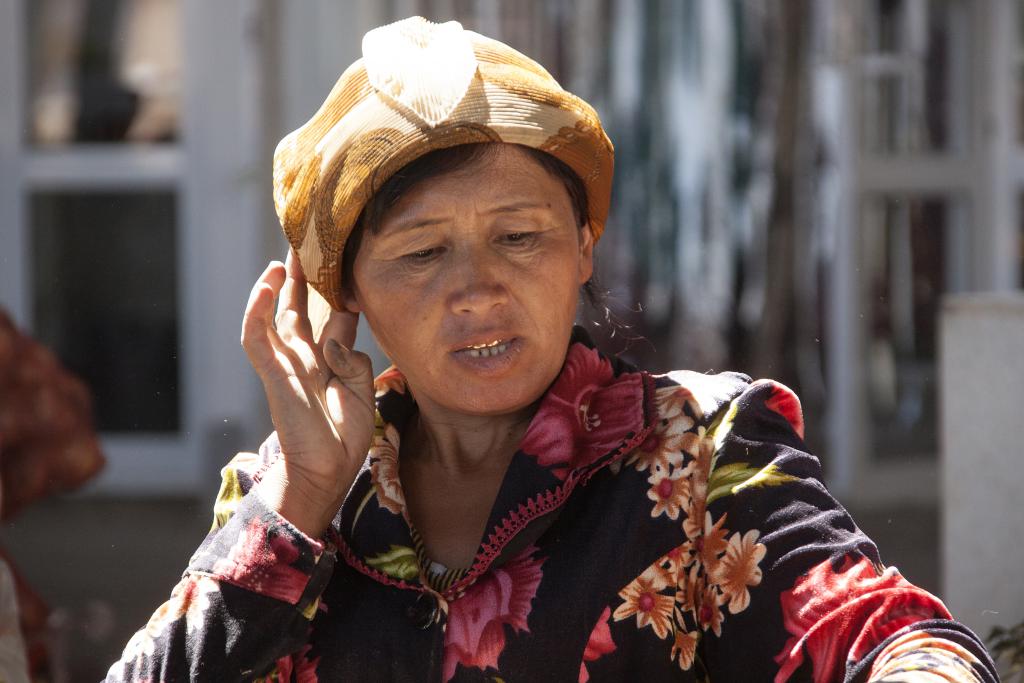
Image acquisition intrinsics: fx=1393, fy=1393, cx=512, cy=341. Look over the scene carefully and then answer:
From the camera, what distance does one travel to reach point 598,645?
1.56 m

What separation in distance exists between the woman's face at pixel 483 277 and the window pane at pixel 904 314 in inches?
188

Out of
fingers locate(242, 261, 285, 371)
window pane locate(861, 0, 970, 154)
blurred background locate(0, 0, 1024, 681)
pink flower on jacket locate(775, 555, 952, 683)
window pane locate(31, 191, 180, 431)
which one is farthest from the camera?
window pane locate(31, 191, 180, 431)

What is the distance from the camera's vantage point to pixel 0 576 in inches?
93.7

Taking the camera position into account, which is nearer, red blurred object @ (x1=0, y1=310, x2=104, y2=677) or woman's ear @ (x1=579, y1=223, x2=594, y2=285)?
woman's ear @ (x1=579, y1=223, x2=594, y2=285)

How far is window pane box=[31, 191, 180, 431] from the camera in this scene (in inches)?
252

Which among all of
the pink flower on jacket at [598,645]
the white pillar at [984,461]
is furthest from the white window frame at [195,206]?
the pink flower on jacket at [598,645]

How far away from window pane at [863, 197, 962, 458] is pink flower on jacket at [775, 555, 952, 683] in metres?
4.92

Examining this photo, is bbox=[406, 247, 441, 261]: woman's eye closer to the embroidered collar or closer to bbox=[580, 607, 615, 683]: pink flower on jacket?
the embroidered collar

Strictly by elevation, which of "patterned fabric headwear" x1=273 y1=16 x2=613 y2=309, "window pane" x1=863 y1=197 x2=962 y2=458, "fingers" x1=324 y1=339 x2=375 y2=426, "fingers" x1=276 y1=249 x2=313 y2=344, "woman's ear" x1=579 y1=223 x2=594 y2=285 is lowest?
"window pane" x1=863 y1=197 x2=962 y2=458

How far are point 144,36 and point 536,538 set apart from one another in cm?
516

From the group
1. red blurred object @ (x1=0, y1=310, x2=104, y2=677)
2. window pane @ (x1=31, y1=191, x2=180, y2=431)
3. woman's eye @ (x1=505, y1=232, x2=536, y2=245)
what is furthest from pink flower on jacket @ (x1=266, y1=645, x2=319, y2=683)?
window pane @ (x1=31, y1=191, x2=180, y2=431)

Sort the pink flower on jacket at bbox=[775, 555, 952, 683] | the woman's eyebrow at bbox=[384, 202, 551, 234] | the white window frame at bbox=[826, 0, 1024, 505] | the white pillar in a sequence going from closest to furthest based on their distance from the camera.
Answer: the pink flower on jacket at bbox=[775, 555, 952, 683] → the woman's eyebrow at bbox=[384, 202, 551, 234] → the white pillar → the white window frame at bbox=[826, 0, 1024, 505]

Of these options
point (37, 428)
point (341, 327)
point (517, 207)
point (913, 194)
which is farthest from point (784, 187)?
point (517, 207)

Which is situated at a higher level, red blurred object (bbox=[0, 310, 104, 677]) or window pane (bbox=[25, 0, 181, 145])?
window pane (bbox=[25, 0, 181, 145])
